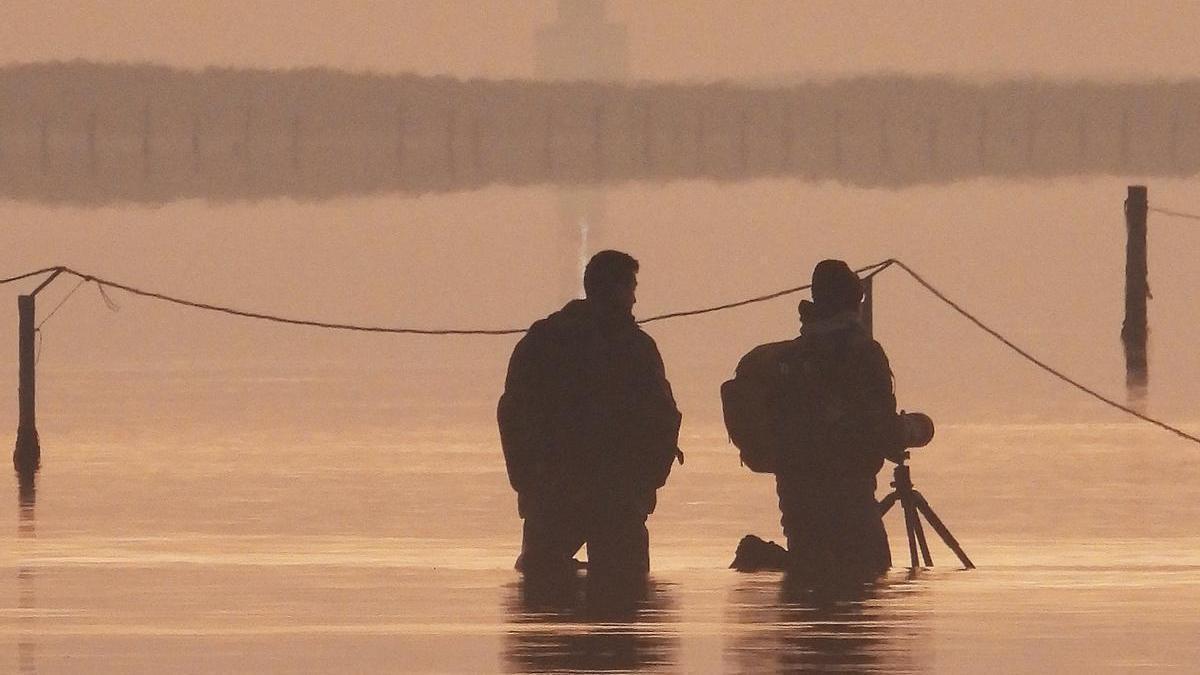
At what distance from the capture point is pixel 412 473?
1006 inches

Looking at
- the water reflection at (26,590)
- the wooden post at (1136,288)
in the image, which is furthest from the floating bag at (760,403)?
the wooden post at (1136,288)

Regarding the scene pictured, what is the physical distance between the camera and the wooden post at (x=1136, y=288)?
37719 mm

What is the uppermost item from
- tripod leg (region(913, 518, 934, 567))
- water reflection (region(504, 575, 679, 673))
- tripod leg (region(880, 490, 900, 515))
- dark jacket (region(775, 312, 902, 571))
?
dark jacket (region(775, 312, 902, 571))

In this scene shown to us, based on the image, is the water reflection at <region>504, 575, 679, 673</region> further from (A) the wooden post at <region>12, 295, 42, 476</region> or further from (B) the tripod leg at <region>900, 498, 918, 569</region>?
(A) the wooden post at <region>12, 295, 42, 476</region>

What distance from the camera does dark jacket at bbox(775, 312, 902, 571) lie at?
606 inches

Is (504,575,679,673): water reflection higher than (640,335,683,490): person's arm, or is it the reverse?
(640,335,683,490): person's arm

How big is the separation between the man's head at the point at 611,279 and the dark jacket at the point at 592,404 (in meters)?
0.09

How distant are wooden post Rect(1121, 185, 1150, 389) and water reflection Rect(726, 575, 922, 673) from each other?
2200cm

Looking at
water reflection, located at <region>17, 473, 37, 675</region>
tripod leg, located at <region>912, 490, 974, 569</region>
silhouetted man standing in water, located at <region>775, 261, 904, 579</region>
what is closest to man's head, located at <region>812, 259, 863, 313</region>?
silhouetted man standing in water, located at <region>775, 261, 904, 579</region>

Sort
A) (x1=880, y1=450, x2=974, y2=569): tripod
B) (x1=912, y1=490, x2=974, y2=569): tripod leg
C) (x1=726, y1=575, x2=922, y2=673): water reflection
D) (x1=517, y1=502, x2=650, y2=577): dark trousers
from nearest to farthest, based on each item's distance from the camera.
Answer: (x1=726, y1=575, x2=922, y2=673): water reflection → (x1=517, y1=502, x2=650, y2=577): dark trousers → (x1=880, y1=450, x2=974, y2=569): tripod → (x1=912, y1=490, x2=974, y2=569): tripod leg

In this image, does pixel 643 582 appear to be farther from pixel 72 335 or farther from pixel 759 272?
pixel 759 272

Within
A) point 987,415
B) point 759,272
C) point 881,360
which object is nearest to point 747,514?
point 881,360

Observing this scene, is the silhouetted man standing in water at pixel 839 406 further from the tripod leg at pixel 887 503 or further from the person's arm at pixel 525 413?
the person's arm at pixel 525 413

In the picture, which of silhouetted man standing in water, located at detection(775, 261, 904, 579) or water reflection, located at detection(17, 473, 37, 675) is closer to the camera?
water reflection, located at detection(17, 473, 37, 675)
